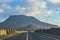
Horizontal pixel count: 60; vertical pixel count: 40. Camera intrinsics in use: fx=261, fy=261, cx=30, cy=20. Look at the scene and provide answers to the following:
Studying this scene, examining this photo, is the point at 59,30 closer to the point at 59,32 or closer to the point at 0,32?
the point at 59,32

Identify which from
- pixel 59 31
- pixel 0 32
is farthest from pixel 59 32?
pixel 0 32

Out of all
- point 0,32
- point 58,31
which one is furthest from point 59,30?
point 0,32

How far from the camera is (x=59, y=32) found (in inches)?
2603

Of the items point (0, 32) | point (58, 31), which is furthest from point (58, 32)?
point (0, 32)

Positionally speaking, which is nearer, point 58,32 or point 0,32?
point 58,32

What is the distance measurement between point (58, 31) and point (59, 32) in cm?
80

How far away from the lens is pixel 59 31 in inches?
2591

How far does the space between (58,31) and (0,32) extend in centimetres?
1670

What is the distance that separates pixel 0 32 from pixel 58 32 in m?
16.6

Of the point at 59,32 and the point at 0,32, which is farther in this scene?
the point at 0,32

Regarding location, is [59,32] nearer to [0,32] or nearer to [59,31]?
[59,31]

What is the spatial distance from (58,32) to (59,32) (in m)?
1.20

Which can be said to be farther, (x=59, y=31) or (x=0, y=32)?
(x=0, y=32)

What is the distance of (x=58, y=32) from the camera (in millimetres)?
67312
